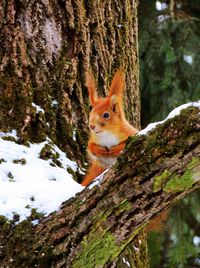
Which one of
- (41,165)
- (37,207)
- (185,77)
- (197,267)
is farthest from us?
(197,267)

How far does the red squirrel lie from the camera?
238cm

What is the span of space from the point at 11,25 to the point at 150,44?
9.29ft

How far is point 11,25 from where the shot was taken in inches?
107

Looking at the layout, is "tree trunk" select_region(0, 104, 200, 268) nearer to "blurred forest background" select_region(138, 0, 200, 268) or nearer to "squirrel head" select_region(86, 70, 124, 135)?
"squirrel head" select_region(86, 70, 124, 135)

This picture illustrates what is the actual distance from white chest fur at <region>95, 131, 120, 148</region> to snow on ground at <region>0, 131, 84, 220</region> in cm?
16

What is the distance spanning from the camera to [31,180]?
2426mm

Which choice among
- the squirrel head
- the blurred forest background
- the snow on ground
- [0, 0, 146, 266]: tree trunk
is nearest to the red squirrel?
the squirrel head

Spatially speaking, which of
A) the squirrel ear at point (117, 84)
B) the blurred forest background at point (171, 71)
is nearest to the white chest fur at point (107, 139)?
the squirrel ear at point (117, 84)

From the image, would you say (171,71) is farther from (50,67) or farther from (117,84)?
(117,84)

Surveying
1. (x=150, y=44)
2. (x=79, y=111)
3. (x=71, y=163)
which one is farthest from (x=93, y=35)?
(x=150, y=44)

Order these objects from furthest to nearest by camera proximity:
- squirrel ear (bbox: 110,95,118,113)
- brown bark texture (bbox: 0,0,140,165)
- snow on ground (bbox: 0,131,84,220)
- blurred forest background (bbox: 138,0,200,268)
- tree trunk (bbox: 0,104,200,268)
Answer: blurred forest background (bbox: 138,0,200,268) → brown bark texture (bbox: 0,0,140,165) → squirrel ear (bbox: 110,95,118,113) → snow on ground (bbox: 0,131,84,220) → tree trunk (bbox: 0,104,200,268)

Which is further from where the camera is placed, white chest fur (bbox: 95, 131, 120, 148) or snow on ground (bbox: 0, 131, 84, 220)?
white chest fur (bbox: 95, 131, 120, 148)

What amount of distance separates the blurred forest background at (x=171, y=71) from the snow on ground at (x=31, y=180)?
2.79m

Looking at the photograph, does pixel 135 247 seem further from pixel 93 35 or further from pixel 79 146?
pixel 93 35
